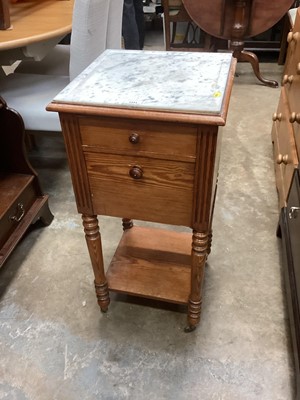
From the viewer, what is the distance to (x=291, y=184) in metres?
1.35

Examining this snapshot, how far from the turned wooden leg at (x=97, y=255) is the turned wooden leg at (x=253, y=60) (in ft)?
7.09

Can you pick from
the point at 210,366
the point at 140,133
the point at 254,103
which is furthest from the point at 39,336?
the point at 254,103

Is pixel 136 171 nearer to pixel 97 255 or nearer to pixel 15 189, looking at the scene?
pixel 97 255

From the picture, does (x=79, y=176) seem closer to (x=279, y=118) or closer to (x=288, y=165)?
(x=288, y=165)

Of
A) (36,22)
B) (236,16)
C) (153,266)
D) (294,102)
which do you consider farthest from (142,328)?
(236,16)

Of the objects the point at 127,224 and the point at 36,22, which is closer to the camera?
the point at 127,224

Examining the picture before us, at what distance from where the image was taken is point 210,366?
114cm

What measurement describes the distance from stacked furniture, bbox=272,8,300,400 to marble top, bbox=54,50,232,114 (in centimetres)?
51

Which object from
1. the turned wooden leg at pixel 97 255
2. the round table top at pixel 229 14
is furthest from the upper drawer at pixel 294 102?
the round table top at pixel 229 14

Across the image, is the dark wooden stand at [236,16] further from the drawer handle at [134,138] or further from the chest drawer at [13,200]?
the drawer handle at [134,138]

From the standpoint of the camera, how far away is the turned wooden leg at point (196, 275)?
1.00 m

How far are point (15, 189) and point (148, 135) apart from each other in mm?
846

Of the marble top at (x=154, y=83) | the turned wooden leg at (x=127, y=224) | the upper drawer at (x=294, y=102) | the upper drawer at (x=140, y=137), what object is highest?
the marble top at (x=154, y=83)

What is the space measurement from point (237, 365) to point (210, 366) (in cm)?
8
